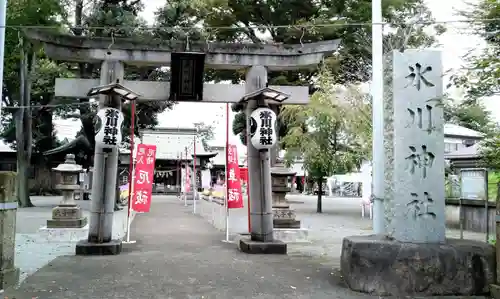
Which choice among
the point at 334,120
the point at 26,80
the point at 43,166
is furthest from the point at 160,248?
the point at 43,166

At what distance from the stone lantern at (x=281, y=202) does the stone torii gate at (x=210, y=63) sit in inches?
112

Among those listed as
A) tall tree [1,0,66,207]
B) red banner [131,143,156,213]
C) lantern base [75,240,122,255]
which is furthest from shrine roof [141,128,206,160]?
lantern base [75,240,122,255]

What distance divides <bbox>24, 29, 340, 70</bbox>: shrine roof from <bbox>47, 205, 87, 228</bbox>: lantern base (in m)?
5.45

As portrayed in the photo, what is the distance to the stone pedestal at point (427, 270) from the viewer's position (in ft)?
21.9

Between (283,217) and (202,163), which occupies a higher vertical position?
(202,163)

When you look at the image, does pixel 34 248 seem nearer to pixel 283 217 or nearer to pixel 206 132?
pixel 283 217

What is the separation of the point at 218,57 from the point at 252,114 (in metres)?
1.83

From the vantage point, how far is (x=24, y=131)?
81.2 ft

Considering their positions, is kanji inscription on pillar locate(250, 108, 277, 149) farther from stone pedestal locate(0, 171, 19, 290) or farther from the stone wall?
the stone wall

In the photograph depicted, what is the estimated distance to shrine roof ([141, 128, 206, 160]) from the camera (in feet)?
137

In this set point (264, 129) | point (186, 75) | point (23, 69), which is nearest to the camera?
point (264, 129)

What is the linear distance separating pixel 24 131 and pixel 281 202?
1765 cm

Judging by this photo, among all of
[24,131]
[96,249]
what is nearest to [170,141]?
[24,131]

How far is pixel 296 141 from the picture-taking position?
73.7 ft
